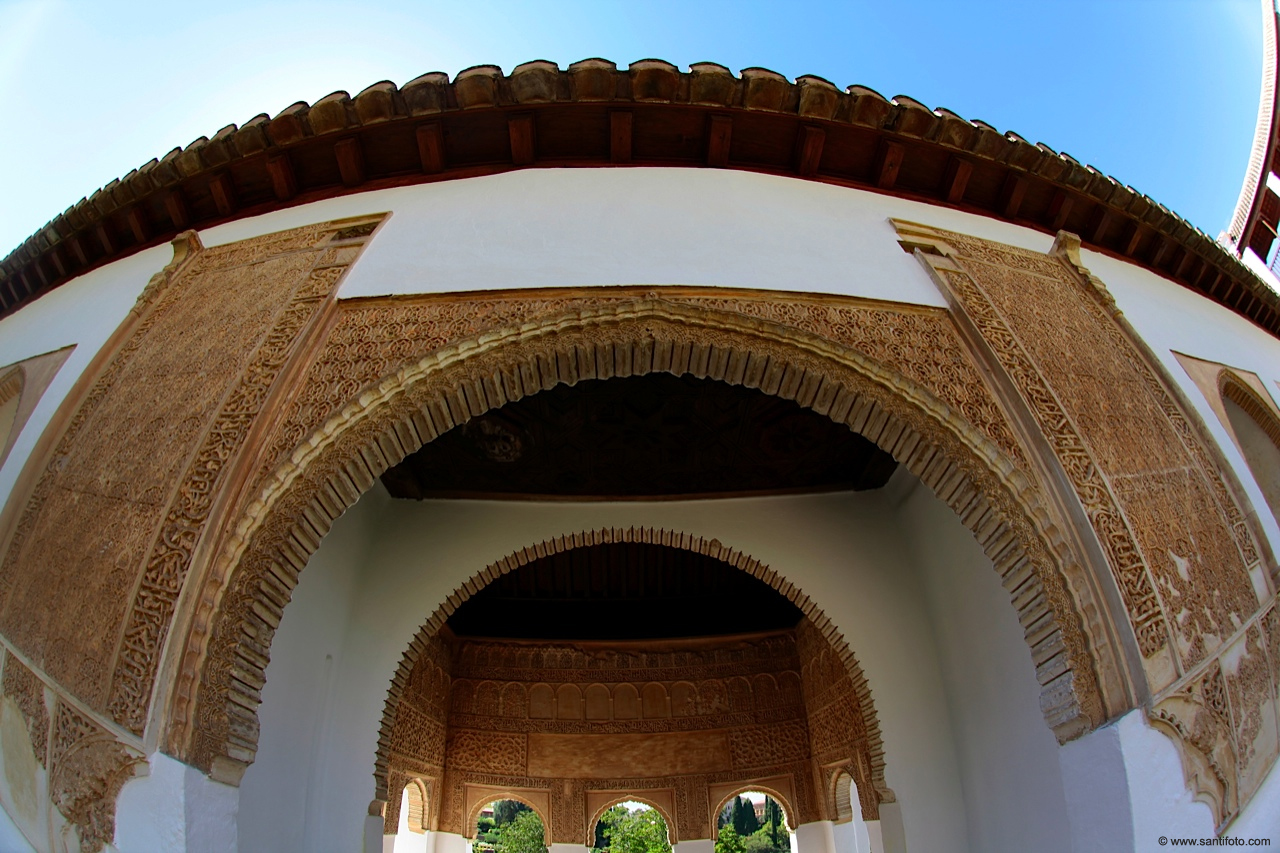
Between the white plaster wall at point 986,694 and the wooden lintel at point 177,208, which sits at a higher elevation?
the wooden lintel at point 177,208

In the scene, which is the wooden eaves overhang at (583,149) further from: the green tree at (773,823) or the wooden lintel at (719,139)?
the green tree at (773,823)

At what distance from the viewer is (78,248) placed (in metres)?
4.36

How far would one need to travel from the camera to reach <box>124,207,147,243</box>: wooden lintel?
4168 millimetres

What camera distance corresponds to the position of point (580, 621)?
6535 mm

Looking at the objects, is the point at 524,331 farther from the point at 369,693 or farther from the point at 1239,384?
the point at 1239,384

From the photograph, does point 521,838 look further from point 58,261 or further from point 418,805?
point 58,261

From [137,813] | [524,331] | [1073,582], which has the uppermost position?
[524,331]

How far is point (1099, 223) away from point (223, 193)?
5.08m

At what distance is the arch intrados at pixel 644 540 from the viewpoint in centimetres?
423

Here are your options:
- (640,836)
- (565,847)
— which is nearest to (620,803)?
(565,847)

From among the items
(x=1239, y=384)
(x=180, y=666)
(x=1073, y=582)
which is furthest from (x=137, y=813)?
(x=1239, y=384)

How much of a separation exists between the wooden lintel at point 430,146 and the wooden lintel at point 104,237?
196 centimetres

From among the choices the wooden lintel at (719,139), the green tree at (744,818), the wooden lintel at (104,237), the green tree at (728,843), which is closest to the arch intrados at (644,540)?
the wooden lintel at (719,139)

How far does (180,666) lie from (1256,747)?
3.61m
